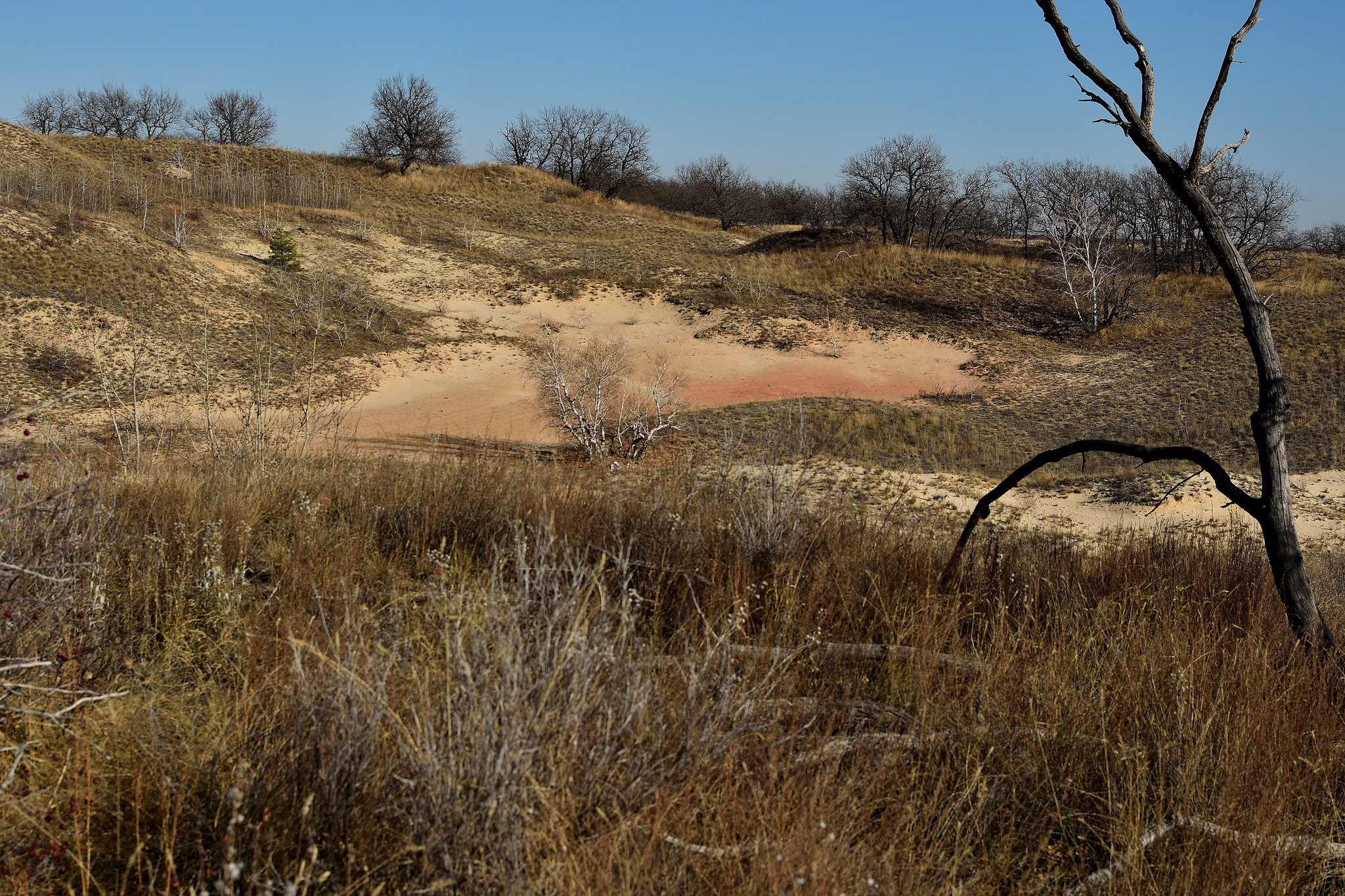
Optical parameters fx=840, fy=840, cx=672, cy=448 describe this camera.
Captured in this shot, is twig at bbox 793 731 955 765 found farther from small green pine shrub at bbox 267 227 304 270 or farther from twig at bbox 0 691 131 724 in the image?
small green pine shrub at bbox 267 227 304 270

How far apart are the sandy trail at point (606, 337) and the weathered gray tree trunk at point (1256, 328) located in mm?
12543

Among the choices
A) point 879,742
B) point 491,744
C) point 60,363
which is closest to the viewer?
point 491,744

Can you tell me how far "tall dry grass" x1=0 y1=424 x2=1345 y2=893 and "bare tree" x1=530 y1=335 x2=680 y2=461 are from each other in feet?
30.2

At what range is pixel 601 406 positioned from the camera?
1520cm

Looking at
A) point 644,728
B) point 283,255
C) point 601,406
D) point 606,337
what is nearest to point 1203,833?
point 644,728

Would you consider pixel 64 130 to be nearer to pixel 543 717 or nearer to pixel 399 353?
pixel 399 353

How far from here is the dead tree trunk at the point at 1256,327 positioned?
2.97m

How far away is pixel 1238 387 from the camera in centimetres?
1788

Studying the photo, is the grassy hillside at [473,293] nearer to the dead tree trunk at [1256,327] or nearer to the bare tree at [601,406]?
the bare tree at [601,406]

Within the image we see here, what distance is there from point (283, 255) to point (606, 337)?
9.46 meters

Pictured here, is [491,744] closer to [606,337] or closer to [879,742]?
[879,742]

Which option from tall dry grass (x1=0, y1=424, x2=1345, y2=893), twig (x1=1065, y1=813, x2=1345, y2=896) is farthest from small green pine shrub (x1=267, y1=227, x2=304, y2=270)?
twig (x1=1065, y1=813, x2=1345, y2=896)

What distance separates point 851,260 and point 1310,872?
29.3 meters

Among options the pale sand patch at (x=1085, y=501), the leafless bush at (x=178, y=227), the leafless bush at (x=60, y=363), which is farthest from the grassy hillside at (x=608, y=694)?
the leafless bush at (x=178, y=227)
